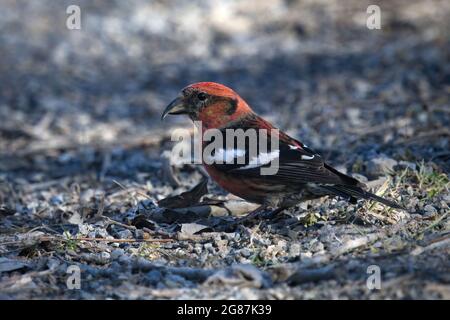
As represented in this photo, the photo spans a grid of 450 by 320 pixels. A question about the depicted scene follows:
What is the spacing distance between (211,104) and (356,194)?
1.42 m

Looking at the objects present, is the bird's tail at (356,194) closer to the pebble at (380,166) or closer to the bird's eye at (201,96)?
the pebble at (380,166)

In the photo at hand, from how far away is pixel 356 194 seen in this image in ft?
16.0

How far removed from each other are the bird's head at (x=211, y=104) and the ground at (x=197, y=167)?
24.7 inches

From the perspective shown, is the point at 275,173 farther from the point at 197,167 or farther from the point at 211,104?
the point at 197,167

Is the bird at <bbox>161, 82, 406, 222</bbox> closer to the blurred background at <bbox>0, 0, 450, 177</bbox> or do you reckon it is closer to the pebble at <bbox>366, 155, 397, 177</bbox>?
the pebble at <bbox>366, 155, 397, 177</bbox>

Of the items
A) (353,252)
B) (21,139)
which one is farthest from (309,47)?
(353,252)

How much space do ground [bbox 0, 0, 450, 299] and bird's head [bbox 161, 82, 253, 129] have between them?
628 mm

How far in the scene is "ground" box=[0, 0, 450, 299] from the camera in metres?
4.26

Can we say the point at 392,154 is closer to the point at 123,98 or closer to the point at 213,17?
the point at 123,98

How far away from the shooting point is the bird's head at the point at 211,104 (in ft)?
18.7

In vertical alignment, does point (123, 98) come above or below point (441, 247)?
above

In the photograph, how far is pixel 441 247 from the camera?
4.31 metres

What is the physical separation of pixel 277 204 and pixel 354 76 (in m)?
5.29

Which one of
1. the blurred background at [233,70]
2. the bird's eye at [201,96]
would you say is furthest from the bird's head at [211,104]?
the blurred background at [233,70]
